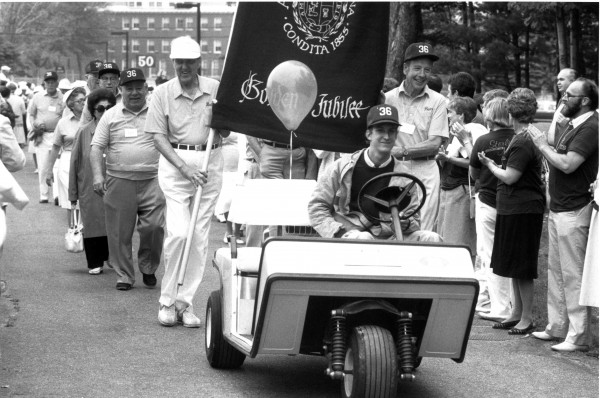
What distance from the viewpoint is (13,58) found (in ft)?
319

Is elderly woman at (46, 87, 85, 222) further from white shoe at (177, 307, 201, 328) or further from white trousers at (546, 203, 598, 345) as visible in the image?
white trousers at (546, 203, 598, 345)

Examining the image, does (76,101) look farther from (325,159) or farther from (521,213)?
(521,213)

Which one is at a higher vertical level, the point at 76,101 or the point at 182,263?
the point at 76,101

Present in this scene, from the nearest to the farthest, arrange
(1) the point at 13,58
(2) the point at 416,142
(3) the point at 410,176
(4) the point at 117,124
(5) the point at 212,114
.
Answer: (3) the point at 410,176, (5) the point at 212,114, (2) the point at 416,142, (4) the point at 117,124, (1) the point at 13,58

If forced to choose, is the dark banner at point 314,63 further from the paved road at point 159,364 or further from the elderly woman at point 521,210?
the paved road at point 159,364

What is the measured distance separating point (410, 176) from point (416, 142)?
327 cm

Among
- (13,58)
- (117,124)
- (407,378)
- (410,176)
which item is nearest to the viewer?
(407,378)

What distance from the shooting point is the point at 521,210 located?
31.5ft

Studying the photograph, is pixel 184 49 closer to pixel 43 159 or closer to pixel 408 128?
pixel 408 128

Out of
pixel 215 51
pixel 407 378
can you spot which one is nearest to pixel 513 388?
pixel 407 378

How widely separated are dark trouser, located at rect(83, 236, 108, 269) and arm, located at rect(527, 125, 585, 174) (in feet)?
18.0

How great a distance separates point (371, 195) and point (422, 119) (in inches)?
126

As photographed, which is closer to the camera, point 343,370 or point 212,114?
point 343,370

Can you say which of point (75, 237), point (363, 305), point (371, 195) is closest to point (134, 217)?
point (75, 237)
